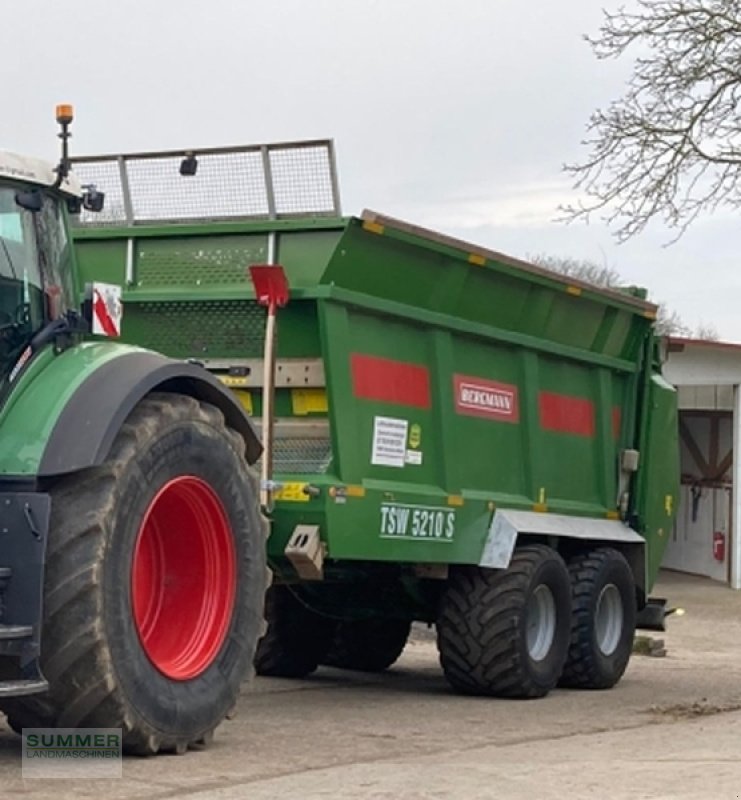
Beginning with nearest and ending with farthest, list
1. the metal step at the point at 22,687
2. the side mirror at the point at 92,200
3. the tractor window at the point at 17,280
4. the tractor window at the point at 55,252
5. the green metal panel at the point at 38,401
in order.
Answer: the metal step at the point at 22,687, the green metal panel at the point at 38,401, the tractor window at the point at 17,280, the tractor window at the point at 55,252, the side mirror at the point at 92,200

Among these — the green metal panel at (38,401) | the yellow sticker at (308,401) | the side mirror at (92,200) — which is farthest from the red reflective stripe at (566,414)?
the green metal panel at (38,401)

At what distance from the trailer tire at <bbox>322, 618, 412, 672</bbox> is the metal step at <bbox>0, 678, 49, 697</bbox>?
5.71 metres

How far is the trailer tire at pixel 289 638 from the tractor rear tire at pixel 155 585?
12.5 ft

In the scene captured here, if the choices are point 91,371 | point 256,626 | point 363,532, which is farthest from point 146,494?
point 363,532

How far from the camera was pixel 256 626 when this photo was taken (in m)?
7.93

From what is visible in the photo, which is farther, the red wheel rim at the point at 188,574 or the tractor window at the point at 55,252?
the red wheel rim at the point at 188,574

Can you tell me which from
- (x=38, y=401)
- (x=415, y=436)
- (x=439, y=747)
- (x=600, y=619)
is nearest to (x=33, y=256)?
(x=38, y=401)

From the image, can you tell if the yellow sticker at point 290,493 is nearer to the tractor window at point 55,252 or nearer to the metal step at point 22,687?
the tractor window at point 55,252

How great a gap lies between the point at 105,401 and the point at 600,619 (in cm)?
592

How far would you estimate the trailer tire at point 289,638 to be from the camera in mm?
11773

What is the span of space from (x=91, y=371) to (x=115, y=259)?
3282 millimetres

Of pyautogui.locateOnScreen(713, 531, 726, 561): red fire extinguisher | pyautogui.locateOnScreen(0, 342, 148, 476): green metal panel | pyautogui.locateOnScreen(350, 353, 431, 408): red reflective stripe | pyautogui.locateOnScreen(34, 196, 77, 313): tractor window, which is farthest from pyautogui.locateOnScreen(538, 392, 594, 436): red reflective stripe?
pyautogui.locateOnScreen(713, 531, 726, 561): red fire extinguisher

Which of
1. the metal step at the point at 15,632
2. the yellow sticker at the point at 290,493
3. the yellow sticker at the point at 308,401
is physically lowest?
the metal step at the point at 15,632

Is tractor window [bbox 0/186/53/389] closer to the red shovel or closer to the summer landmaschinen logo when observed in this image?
the summer landmaschinen logo
